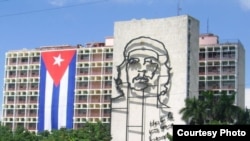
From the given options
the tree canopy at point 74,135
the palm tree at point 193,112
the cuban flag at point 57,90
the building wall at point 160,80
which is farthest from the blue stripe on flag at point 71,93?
the palm tree at point 193,112

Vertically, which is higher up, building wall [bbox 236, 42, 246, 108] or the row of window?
the row of window

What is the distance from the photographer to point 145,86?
→ 314ft

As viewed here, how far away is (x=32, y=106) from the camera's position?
124 m

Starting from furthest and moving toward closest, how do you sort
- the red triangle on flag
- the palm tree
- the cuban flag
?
1. the red triangle on flag
2. the cuban flag
3. the palm tree

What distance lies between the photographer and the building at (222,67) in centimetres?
10856

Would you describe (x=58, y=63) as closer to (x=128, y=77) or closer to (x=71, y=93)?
(x=71, y=93)

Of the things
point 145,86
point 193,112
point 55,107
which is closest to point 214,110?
point 193,112

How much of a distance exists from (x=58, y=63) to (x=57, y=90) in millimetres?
6627

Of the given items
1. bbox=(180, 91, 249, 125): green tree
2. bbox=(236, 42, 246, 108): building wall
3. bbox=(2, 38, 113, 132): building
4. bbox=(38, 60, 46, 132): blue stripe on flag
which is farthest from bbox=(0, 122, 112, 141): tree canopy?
bbox=(236, 42, 246, 108): building wall

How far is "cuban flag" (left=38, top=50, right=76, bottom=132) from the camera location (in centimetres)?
11944

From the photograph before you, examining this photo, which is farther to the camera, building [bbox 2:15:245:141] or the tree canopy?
building [bbox 2:15:245:141]

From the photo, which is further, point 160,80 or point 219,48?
point 219,48

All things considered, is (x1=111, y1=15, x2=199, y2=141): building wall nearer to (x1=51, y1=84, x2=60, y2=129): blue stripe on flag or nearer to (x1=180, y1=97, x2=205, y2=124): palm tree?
(x1=180, y1=97, x2=205, y2=124): palm tree

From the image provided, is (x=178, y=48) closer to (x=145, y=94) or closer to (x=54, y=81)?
(x=145, y=94)
